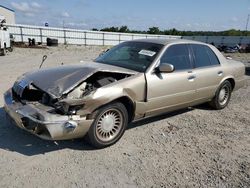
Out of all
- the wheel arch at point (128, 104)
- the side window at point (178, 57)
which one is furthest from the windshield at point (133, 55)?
the wheel arch at point (128, 104)

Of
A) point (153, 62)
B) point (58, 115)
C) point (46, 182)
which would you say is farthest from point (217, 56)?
point (46, 182)

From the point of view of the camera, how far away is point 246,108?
6664 millimetres

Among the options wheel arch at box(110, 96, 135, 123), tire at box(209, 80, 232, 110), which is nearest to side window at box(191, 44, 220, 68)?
tire at box(209, 80, 232, 110)

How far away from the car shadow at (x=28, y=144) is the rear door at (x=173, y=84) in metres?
1.35

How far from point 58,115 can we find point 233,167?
2527mm

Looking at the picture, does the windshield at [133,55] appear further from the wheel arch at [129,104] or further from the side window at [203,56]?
the side window at [203,56]

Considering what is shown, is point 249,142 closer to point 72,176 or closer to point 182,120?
point 182,120

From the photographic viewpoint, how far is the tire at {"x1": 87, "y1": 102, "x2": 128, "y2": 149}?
3.89 metres

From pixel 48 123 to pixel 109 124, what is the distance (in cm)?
98

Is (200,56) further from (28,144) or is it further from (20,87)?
(28,144)

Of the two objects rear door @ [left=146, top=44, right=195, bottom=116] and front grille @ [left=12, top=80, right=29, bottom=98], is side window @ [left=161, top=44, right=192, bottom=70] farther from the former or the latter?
front grille @ [left=12, top=80, right=29, bottom=98]

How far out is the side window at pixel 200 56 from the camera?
550 cm

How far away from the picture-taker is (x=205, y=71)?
5.58 metres

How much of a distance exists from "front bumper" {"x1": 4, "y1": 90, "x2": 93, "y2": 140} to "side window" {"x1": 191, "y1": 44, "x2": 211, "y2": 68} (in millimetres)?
2843
